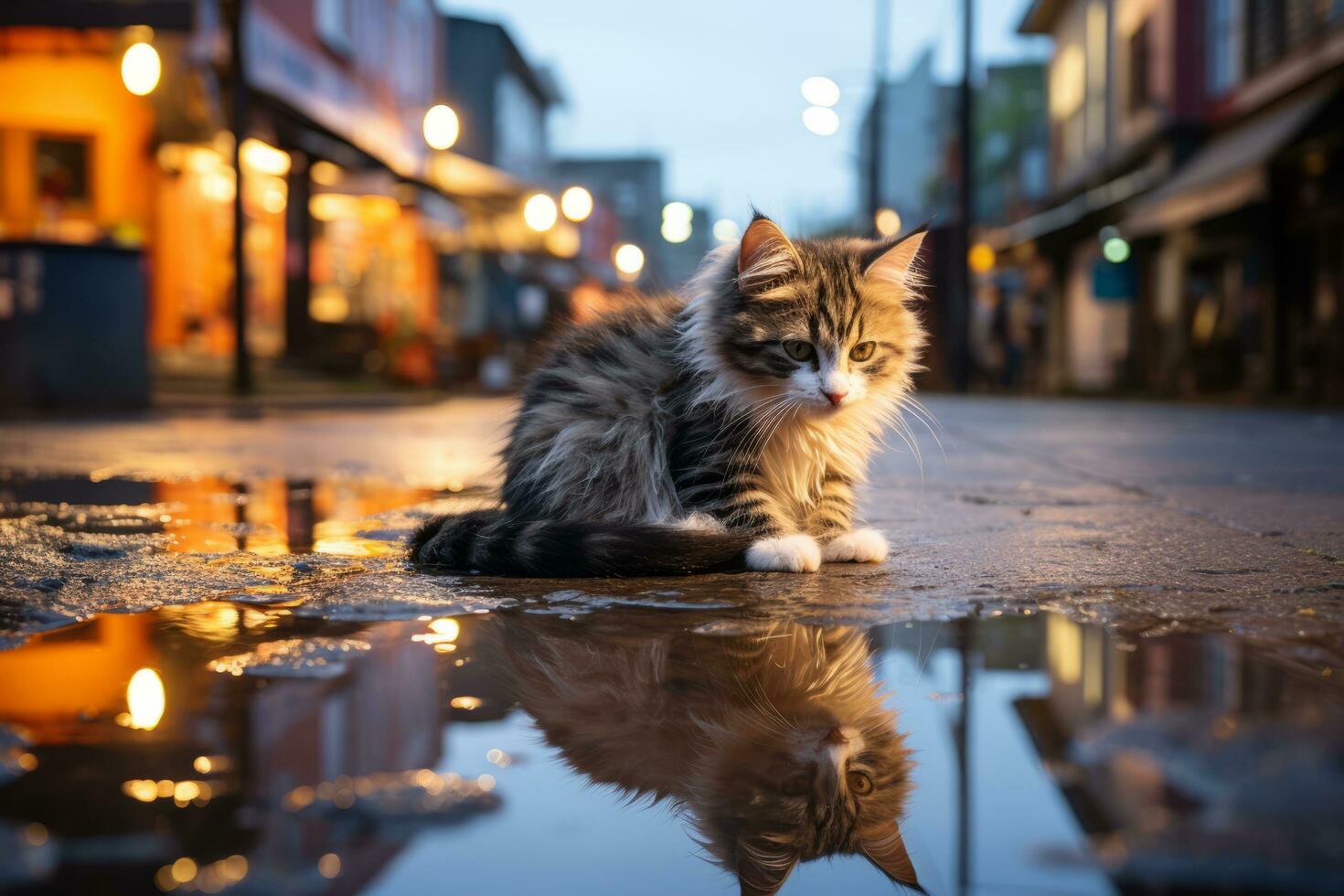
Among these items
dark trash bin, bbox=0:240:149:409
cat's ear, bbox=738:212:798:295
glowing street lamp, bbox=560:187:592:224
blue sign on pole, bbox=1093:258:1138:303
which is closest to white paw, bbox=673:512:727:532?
cat's ear, bbox=738:212:798:295

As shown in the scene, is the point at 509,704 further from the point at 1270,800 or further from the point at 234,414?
the point at 234,414

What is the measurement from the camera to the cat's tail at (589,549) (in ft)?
9.62

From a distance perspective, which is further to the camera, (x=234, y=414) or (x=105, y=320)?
(x=234, y=414)

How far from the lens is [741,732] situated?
1678 mm

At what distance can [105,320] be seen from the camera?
11289 mm

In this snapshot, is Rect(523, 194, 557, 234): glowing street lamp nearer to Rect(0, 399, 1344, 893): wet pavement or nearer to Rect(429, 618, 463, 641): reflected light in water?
Rect(0, 399, 1344, 893): wet pavement

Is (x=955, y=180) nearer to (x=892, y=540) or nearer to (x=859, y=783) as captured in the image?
(x=892, y=540)

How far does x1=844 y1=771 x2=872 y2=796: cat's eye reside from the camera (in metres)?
1.47

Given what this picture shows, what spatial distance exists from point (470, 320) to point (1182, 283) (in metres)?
20.7

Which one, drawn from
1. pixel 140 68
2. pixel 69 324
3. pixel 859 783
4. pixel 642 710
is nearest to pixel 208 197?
pixel 140 68

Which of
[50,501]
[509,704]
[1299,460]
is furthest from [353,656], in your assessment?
[1299,460]

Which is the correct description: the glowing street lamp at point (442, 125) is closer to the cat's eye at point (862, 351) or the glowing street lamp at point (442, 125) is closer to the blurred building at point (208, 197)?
the blurred building at point (208, 197)

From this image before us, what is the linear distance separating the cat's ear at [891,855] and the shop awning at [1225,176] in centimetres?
1531

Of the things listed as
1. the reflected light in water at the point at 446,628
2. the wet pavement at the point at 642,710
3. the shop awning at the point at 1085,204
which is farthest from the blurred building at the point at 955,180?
the reflected light in water at the point at 446,628
